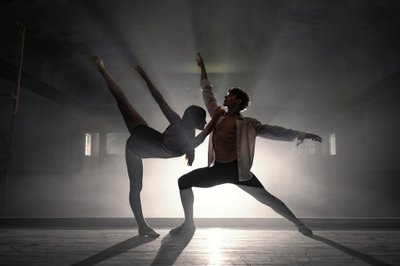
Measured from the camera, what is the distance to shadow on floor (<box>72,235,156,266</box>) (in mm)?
1850

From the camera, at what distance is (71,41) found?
738 centimetres

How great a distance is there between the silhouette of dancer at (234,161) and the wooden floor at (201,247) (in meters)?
0.24

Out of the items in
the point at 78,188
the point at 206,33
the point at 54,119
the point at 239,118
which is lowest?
the point at 78,188

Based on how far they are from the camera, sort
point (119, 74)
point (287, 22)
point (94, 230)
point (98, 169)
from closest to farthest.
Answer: point (94, 230), point (287, 22), point (119, 74), point (98, 169)

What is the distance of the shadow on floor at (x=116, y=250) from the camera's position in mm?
1850

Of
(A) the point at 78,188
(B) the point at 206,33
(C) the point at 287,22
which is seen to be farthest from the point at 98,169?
(C) the point at 287,22

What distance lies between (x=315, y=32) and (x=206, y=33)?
2.22m

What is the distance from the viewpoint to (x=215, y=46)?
7.50 meters

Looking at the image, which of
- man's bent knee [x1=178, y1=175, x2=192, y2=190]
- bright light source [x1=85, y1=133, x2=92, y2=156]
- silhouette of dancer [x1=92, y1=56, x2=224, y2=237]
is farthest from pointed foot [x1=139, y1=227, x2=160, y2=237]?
bright light source [x1=85, y1=133, x2=92, y2=156]

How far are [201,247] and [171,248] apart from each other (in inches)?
7.6

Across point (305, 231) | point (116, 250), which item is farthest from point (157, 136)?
point (305, 231)

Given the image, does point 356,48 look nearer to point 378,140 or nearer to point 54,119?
point 378,140

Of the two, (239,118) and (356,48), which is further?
(356,48)

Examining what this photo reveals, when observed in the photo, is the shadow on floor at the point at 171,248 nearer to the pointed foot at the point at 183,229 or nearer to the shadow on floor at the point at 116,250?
the pointed foot at the point at 183,229
